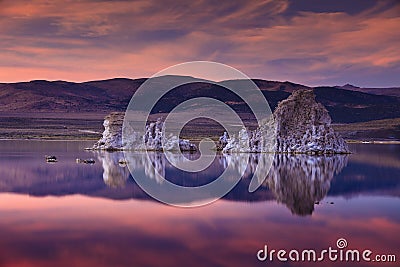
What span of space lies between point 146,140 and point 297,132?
1026 centimetres

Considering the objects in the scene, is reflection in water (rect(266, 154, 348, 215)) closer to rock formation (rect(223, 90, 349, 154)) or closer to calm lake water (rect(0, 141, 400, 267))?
calm lake water (rect(0, 141, 400, 267))

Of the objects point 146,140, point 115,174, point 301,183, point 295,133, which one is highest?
point 295,133

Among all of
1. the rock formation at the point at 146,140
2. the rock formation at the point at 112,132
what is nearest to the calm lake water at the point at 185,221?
the rock formation at the point at 146,140

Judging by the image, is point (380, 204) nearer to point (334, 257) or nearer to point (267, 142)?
point (334, 257)

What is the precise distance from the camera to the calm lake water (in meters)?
8.84

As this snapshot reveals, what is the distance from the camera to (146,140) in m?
38.7

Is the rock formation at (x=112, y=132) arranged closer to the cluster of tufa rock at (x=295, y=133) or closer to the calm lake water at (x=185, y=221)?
the cluster of tufa rock at (x=295, y=133)

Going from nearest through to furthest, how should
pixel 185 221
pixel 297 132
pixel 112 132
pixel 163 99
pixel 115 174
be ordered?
pixel 185 221, pixel 115 174, pixel 297 132, pixel 112 132, pixel 163 99

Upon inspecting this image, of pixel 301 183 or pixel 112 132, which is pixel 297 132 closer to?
pixel 112 132

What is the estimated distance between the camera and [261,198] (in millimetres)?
15516

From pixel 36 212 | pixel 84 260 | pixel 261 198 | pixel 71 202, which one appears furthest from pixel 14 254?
pixel 261 198

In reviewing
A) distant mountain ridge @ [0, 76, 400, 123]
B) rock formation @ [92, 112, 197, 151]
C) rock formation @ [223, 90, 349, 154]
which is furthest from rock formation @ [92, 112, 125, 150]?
distant mountain ridge @ [0, 76, 400, 123]

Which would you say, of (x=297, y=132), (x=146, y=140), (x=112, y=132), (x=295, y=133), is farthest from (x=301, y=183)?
(x=112, y=132)

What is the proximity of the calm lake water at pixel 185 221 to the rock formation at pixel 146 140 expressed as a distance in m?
16.8
